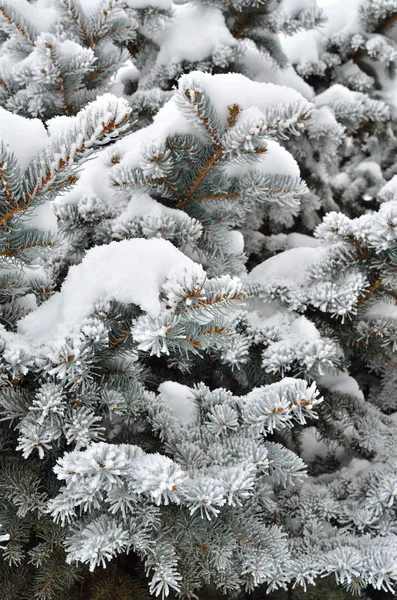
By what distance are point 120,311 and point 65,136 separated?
407 mm

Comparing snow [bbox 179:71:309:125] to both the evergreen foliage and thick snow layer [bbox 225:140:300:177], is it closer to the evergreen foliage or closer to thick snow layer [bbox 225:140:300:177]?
the evergreen foliage

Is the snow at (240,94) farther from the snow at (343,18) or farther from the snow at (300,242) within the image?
the snow at (343,18)

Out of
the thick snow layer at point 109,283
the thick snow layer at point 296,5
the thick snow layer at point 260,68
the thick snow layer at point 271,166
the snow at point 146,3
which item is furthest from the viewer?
the thick snow layer at point 260,68

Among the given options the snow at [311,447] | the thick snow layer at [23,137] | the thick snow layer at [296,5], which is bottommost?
the snow at [311,447]

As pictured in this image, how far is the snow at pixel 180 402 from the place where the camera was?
4.47 ft

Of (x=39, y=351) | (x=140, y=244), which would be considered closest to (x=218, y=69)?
(x=140, y=244)

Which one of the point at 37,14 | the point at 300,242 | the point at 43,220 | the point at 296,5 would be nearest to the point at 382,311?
the point at 300,242

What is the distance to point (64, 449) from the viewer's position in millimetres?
1198

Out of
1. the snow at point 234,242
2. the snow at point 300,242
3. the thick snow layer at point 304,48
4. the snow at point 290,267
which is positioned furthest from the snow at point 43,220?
the thick snow layer at point 304,48

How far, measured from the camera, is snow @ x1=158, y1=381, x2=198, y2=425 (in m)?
1.36

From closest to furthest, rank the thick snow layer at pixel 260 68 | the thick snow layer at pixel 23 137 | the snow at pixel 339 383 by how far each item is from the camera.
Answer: the thick snow layer at pixel 23 137 → the snow at pixel 339 383 → the thick snow layer at pixel 260 68

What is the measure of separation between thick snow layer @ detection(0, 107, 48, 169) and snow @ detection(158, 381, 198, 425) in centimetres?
77

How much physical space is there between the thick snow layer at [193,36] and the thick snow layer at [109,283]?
129 centimetres

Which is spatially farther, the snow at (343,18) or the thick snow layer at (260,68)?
the snow at (343,18)
